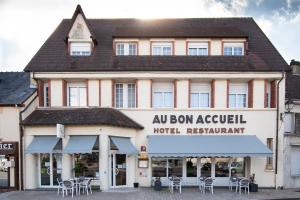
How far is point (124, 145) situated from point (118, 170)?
196cm

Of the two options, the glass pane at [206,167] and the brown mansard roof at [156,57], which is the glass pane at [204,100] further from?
the glass pane at [206,167]

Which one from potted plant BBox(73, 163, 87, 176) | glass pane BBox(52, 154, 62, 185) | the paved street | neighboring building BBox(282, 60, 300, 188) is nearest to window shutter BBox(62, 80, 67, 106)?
glass pane BBox(52, 154, 62, 185)

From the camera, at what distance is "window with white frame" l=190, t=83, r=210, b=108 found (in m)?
19.6

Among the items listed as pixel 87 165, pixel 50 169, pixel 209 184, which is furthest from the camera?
pixel 50 169

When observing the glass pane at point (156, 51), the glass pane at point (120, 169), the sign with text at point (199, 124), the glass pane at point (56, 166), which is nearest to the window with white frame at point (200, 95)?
the sign with text at point (199, 124)

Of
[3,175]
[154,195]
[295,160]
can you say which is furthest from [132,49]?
[295,160]

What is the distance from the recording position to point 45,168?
1809cm

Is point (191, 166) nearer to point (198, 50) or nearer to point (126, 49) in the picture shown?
point (198, 50)

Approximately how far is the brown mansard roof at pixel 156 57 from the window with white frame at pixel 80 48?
1.83ft

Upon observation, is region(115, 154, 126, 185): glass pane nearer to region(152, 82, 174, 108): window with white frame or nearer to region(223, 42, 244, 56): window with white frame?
region(152, 82, 174, 108): window with white frame

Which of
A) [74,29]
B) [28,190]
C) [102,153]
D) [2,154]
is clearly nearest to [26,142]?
[2,154]

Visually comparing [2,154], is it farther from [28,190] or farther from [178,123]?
[178,123]

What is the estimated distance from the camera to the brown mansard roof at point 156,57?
18859 mm

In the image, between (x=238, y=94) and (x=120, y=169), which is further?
(x=238, y=94)
